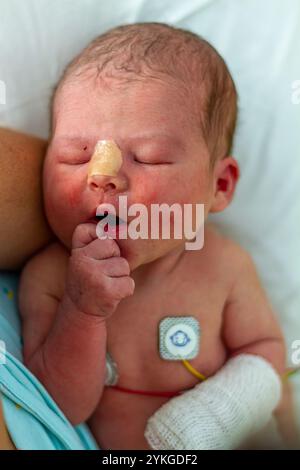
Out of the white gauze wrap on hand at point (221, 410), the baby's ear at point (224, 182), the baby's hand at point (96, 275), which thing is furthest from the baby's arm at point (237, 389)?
the baby's hand at point (96, 275)

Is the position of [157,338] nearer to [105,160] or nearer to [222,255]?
[222,255]

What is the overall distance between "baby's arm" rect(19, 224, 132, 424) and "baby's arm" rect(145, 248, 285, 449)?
0.51ft

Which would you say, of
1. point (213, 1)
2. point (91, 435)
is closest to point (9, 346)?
point (91, 435)

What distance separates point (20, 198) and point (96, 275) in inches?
9.2

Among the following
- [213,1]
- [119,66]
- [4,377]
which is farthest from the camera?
[213,1]

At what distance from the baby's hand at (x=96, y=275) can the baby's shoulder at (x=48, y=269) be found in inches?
6.1

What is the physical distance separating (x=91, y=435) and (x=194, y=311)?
1.02ft

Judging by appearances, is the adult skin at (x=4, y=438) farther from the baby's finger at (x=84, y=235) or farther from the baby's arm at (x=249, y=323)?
the baby's arm at (x=249, y=323)

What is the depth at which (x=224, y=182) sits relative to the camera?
1.31 m

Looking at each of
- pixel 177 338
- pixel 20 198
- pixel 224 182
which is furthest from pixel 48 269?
pixel 224 182

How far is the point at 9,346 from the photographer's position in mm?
1176

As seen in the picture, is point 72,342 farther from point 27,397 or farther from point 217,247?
point 217,247

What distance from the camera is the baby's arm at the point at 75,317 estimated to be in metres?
1.08

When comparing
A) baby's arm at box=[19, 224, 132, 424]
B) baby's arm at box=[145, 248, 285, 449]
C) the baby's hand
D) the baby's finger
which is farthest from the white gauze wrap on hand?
the baby's finger
